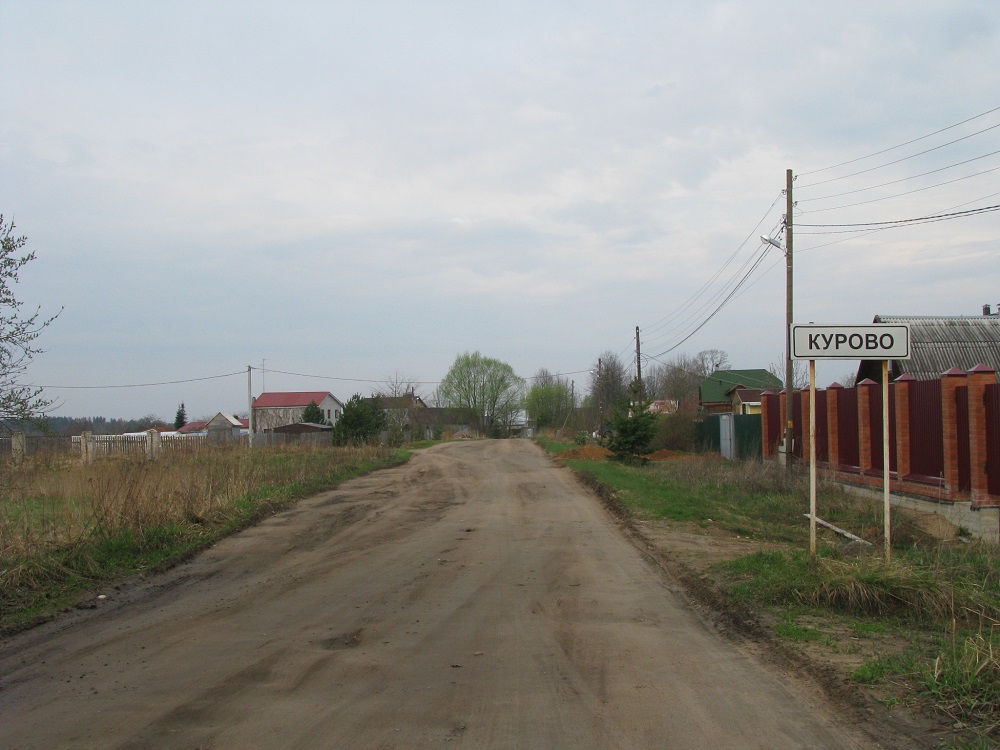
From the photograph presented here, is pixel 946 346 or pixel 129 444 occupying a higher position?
pixel 946 346

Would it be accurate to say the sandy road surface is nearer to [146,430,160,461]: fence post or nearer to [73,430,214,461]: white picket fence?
[146,430,160,461]: fence post

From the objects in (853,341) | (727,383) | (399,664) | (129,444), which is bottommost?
(399,664)

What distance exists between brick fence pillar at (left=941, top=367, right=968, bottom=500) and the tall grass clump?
46.5 ft

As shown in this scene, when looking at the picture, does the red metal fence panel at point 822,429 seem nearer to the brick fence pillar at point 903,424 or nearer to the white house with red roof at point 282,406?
the brick fence pillar at point 903,424

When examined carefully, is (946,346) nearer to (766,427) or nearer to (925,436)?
(766,427)

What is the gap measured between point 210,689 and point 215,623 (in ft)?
7.36

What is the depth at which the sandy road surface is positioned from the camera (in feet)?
16.0

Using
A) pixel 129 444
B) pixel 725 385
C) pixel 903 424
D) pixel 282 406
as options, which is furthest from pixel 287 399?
pixel 903 424

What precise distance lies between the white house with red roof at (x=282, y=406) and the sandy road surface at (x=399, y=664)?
8502 cm

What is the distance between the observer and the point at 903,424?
1841 cm

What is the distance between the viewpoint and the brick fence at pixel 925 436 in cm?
1492

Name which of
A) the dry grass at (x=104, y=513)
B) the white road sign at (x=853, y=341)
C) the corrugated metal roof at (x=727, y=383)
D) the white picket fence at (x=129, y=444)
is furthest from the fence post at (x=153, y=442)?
the corrugated metal roof at (x=727, y=383)

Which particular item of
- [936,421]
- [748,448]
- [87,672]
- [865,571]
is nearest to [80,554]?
[87,672]

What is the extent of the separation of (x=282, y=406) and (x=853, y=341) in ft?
302
